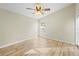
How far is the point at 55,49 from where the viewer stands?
236 centimetres

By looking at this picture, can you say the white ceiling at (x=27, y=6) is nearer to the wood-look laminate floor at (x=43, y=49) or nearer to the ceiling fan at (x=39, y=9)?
the ceiling fan at (x=39, y=9)

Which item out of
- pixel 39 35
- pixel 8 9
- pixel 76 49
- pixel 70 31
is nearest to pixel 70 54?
pixel 76 49

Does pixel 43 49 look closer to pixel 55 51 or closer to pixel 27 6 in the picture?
pixel 55 51

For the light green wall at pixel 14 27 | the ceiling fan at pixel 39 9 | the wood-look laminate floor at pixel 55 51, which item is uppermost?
the ceiling fan at pixel 39 9

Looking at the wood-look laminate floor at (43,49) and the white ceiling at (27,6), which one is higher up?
the white ceiling at (27,6)

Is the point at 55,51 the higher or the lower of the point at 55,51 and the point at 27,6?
the lower

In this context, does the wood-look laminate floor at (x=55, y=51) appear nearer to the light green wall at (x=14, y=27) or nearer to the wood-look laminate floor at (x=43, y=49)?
the wood-look laminate floor at (x=43, y=49)

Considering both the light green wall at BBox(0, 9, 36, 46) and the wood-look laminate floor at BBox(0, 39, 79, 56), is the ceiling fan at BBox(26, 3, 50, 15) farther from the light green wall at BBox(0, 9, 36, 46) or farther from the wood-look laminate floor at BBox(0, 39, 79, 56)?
the wood-look laminate floor at BBox(0, 39, 79, 56)

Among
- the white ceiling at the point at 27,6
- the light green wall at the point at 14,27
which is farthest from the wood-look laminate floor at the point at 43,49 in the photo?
the white ceiling at the point at 27,6

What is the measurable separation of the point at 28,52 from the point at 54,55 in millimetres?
417

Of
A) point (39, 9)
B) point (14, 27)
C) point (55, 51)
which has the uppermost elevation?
point (39, 9)

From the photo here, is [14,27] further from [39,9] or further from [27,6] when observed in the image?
[39,9]

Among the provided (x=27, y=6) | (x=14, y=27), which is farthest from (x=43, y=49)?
(x=27, y=6)

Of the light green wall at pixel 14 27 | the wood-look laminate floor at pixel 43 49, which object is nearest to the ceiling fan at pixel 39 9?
the light green wall at pixel 14 27
